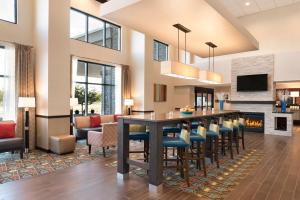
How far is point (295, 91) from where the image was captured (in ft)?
42.8

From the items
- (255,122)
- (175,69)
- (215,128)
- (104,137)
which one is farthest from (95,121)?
(255,122)

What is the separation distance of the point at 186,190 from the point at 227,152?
2.89 m

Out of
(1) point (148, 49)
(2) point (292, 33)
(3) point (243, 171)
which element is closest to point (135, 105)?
(1) point (148, 49)

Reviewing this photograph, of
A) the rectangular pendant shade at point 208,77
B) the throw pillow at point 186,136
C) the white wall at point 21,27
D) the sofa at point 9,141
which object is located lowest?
the sofa at point 9,141

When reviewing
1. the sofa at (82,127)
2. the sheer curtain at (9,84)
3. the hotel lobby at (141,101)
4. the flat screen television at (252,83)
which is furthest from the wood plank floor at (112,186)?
the flat screen television at (252,83)

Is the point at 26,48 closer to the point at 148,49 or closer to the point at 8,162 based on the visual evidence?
→ the point at 8,162

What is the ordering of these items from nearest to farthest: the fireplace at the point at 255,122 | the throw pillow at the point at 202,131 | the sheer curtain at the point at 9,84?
the throw pillow at the point at 202,131 → the sheer curtain at the point at 9,84 → the fireplace at the point at 255,122

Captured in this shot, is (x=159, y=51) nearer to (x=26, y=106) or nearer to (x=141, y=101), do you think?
(x=141, y=101)

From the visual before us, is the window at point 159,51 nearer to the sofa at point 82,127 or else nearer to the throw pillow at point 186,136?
the sofa at point 82,127

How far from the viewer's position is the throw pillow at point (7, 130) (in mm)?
5137

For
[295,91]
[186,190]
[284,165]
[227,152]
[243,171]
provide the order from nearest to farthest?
[186,190]
[243,171]
[284,165]
[227,152]
[295,91]

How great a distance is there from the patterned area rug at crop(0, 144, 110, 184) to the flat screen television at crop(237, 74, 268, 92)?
6.66m

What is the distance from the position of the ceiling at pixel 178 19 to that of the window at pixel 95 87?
12.8ft

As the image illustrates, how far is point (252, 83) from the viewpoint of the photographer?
921cm
